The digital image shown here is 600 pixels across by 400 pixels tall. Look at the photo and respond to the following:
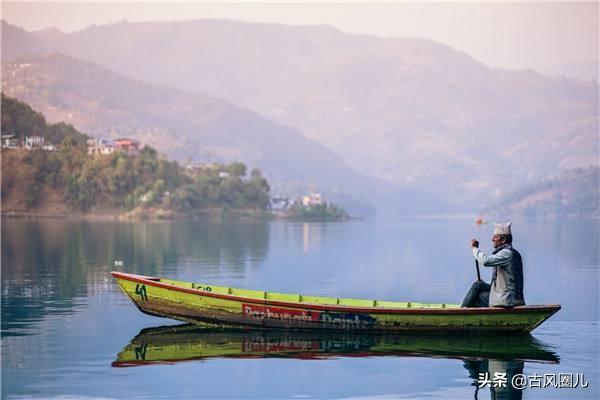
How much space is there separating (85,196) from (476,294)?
146148 mm

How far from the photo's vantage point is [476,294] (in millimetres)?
30000

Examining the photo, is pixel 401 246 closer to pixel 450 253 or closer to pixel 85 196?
pixel 450 253

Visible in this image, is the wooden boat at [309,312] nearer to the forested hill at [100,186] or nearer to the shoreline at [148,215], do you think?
the shoreline at [148,215]

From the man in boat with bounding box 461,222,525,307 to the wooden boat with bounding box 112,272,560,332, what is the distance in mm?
369

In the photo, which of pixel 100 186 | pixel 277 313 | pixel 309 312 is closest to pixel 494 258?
pixel 309 312

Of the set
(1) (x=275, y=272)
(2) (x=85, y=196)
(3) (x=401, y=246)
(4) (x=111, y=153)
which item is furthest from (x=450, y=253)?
(4) (x=111, y=153)

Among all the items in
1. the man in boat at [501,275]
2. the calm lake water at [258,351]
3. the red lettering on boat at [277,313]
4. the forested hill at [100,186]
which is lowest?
the calm lake water at [258,351]

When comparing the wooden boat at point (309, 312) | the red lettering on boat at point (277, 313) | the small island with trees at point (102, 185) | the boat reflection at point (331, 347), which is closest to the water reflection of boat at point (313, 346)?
the boat reflection at point (331, 347)

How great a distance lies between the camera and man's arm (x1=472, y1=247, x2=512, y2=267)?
93.6 feet

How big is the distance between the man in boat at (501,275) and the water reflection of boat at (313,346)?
107cm

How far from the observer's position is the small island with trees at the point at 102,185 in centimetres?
17062

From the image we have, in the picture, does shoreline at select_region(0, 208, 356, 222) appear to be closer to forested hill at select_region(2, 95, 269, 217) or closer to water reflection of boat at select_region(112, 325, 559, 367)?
forested hill at select_region(2, 95, 269, 217)

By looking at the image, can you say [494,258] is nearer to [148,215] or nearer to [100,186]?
[148,215]

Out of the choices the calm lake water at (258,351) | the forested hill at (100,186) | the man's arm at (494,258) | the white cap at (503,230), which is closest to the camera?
the calm lake water at (258,351)
